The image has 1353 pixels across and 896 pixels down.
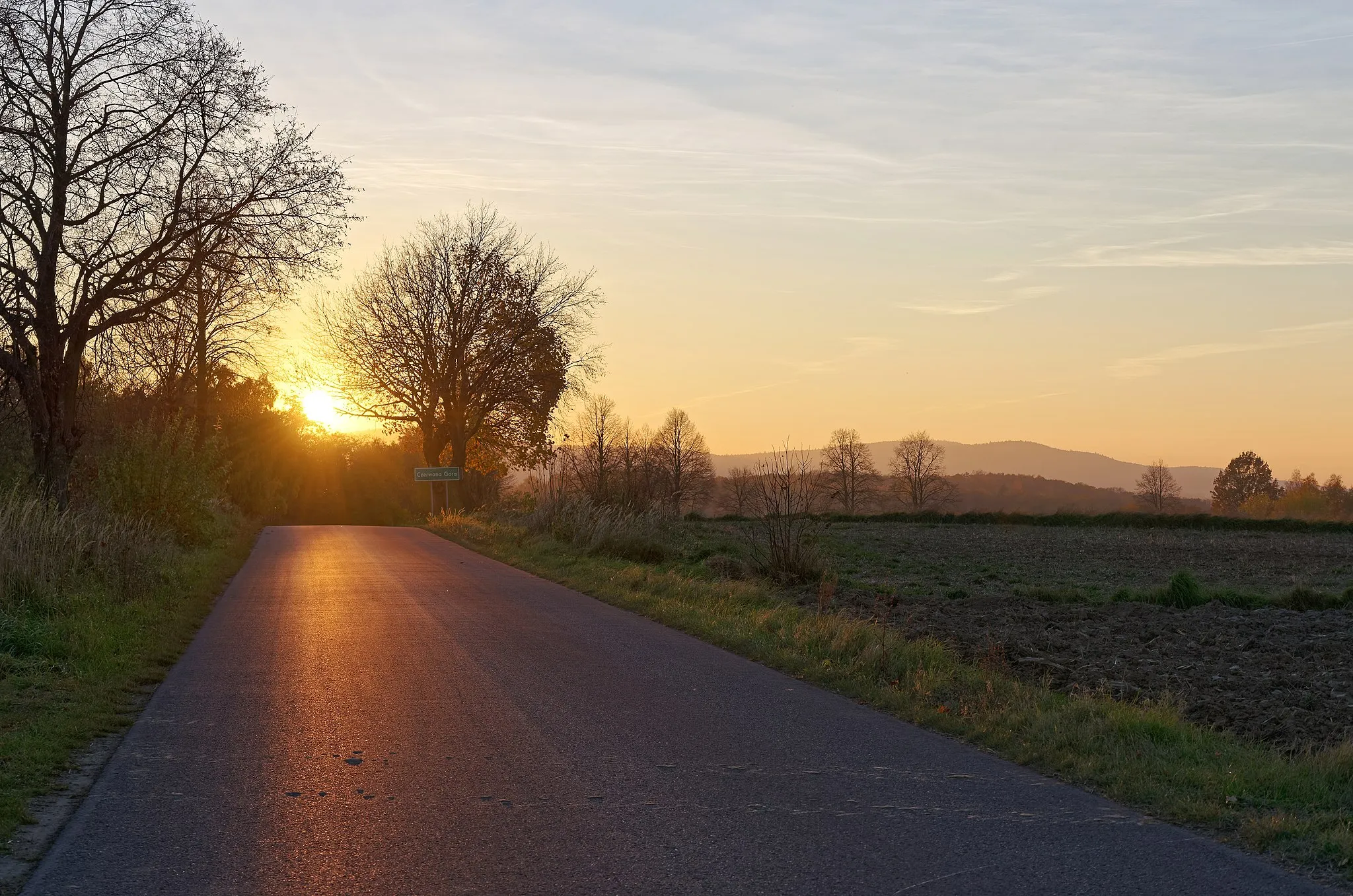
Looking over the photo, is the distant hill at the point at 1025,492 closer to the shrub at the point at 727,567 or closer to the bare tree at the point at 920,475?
the bare tree at the point at 920,475

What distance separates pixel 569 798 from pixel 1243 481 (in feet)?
381

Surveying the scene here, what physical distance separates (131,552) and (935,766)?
13.4 meters

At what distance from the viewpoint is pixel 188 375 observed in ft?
136

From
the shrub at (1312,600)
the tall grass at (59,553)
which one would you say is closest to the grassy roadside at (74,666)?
the tall grass at (59,553)

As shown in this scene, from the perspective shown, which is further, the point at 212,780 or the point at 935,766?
the point at 935,766

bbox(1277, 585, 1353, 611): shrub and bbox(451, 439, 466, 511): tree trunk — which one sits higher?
bbox(451, 439, 466, 511): tree trunk

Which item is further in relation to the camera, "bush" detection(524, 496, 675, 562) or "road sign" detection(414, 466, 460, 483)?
"road sign" detection(414, 466, 460, 483)

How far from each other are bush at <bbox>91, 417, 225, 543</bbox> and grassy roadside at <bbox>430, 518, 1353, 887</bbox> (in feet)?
48.2

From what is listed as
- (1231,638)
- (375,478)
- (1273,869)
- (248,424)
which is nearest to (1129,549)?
(1231,638)

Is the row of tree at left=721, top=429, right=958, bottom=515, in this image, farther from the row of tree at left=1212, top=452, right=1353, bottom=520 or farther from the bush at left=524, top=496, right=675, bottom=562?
the bush at left=524, top=496, right=675, bottom=562

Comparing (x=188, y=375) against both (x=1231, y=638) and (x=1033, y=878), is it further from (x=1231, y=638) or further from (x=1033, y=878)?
(x=1033, y=878)

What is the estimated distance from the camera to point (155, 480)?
2514 centimetres

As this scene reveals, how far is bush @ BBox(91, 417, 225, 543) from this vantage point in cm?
2473

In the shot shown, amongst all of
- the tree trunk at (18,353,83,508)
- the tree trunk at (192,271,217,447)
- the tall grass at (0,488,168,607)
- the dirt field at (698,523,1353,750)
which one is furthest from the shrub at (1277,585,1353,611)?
the tree trunk at (192,271,217,447)
